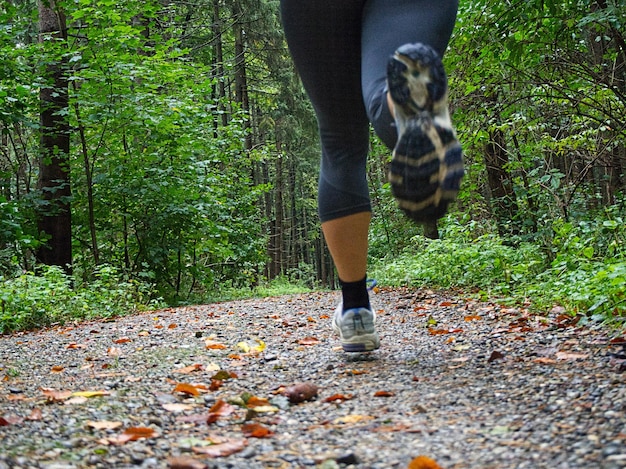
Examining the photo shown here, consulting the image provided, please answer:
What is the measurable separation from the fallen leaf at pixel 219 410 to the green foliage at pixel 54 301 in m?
3.98

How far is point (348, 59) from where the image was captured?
2160 millimetres

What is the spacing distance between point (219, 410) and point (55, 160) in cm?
770

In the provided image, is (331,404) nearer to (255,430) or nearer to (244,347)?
(255,430)

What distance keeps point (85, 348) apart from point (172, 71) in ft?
21.4

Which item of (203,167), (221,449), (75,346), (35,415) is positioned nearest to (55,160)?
(203,167)

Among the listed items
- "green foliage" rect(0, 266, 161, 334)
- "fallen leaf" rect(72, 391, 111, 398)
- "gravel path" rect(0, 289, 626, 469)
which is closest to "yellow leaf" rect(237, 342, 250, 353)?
"gravel path" rect(0, 289, 626, 469)

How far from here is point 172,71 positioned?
889 cm

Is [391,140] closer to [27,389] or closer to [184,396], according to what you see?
[184,396]

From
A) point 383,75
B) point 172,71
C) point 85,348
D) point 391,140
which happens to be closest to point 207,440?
point 391,140

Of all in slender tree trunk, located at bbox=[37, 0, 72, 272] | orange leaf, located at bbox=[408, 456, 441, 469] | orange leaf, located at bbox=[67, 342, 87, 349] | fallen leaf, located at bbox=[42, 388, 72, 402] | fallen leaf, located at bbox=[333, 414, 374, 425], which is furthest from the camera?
slender tree trunk, located at bbox=[37, 0, 72, 272]

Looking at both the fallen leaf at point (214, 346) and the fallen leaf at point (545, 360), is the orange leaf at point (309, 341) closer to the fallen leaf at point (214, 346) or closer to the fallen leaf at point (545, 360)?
the fallen leaf at point (214, 346)

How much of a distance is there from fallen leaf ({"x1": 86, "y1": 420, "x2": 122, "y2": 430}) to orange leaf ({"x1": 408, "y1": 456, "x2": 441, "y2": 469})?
806 millimetres

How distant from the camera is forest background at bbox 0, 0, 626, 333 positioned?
4625 millimetres

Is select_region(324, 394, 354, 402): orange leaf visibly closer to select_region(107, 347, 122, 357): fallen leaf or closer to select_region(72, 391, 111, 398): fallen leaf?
select_region(72, 391, 111, 398): fallen leaf
